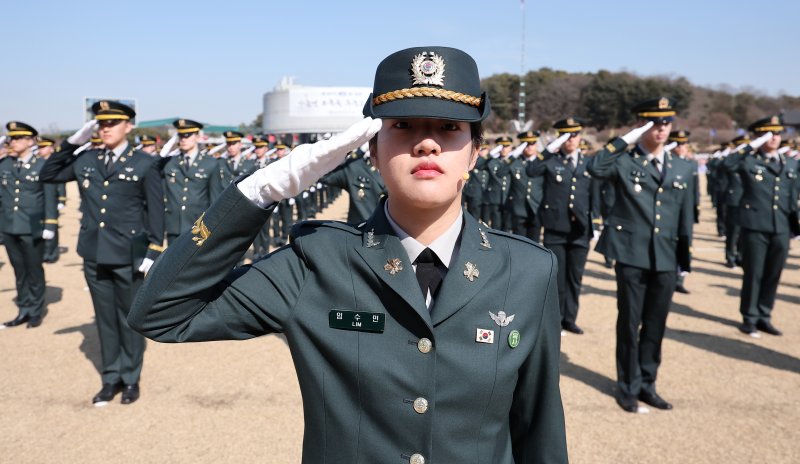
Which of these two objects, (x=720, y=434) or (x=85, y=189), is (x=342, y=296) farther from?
(x=85, y=189)

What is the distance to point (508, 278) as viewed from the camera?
66.4 inches

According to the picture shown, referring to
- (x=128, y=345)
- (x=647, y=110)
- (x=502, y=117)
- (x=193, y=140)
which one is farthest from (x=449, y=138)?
(x=502, y=117)

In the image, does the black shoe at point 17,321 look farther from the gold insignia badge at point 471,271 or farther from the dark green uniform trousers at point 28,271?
the gold insignia badge at point 471,271

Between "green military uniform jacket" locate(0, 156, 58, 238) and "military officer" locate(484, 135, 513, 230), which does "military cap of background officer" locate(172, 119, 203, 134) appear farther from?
"military officer" locate(484, 135, 513, 230)

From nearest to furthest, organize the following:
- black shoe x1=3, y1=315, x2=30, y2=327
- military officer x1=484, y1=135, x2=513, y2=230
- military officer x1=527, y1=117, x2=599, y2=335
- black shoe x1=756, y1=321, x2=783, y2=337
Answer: black shoe x1=756, y1=321, x2=783, y2=337, military officer x1=527, y1=117, x2=599, y2=335, black shoe x1=3, y1=315, x2=30, y2=327, military officer x1=484, y1=135, x2=513, y2=230

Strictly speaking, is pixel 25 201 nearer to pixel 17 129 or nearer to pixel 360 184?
pixel 17 129

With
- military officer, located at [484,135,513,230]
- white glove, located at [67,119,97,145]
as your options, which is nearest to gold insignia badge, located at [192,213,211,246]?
white glove, located at [67,119,97,145]

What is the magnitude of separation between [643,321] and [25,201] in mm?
7520

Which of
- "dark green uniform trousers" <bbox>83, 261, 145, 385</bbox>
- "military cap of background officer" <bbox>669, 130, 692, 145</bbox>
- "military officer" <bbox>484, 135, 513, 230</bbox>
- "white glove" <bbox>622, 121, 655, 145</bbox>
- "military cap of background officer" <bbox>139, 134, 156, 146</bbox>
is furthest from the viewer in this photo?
"military officer" <bbox>484, 135, 513, 230</bbox>

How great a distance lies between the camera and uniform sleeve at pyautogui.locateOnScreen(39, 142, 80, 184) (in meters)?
5.04

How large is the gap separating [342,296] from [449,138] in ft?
1.68

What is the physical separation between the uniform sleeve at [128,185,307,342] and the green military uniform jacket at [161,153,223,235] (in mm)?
7672

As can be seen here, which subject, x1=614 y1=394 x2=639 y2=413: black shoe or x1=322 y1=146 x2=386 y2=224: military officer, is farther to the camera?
x1=322 y1=146 x2=386 y2=224: military officer

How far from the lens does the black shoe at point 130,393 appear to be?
16.4 feet
